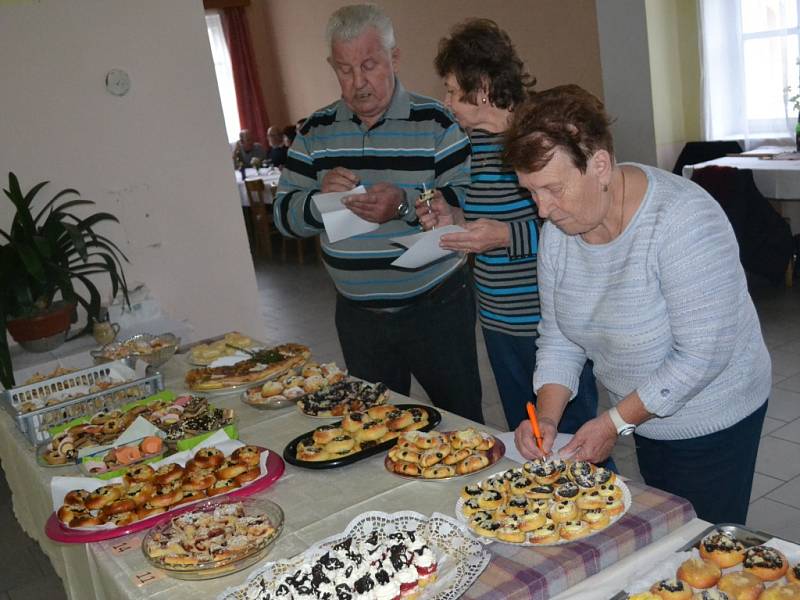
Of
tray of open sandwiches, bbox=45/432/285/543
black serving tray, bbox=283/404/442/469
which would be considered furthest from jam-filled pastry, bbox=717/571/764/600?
tray of open sandwiches, bbox=45/432/285/543

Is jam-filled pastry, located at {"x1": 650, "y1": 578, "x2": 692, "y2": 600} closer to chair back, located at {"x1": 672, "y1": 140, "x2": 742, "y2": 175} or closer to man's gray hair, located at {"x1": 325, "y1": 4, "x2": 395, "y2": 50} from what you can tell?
man's gray hair, located at {"x1": 325, "y1": 4, "x2": 395, "y2": 50}

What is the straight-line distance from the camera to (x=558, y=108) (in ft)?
4.71

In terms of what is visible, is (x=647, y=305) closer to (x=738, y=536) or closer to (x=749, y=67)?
(x=738, y=536)

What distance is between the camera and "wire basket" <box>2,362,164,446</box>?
219cm

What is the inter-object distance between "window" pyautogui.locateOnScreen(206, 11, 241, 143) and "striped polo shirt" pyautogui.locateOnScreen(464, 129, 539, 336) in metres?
9.08

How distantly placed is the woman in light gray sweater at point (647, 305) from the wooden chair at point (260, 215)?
671 centimetres

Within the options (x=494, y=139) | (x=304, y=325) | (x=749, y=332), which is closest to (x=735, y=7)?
(x=304, y=325)

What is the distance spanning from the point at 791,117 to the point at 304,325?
3.79 metres

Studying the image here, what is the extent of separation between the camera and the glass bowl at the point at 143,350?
2660 millimetres

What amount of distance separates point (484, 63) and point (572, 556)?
1264 millimetres

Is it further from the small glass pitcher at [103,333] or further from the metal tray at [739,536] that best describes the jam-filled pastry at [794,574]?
the small glass pitcher at [103,333]

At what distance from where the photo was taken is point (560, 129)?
56.4 inches

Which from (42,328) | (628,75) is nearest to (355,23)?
(42,328)

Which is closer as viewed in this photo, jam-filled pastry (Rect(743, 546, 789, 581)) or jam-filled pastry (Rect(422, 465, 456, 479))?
jam-filled pastry (Rect(743, 546, 789, 581))
